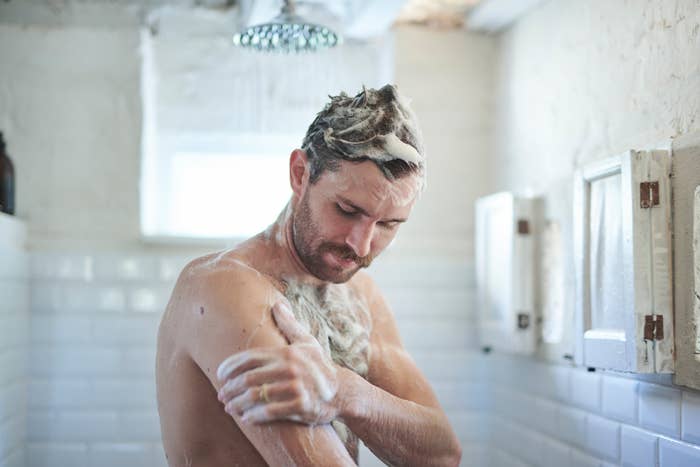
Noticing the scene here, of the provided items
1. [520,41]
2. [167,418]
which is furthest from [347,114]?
[520,41]

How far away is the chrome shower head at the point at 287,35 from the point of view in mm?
2150

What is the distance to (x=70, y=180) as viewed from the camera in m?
2.77

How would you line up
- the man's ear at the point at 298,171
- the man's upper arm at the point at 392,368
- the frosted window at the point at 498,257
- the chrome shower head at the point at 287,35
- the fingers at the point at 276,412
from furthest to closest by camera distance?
the frosted window at the point at 498,257
the chrome shower head at the point at 287,35
the man's upper arm at the point at 392,368
the man's ear at the point at 298,171
the fingers at the point at 276,412

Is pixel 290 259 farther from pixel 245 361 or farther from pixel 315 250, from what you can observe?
pixel 245 361

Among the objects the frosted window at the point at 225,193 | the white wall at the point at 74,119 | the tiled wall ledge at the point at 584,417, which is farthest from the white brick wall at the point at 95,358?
the tiled wall ledge at the point at 584,417

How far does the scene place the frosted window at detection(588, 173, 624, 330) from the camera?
6.15 ft

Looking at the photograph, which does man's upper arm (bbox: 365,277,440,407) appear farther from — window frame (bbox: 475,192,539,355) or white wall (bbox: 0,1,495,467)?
white wall (bbox: 0,1,495,467)

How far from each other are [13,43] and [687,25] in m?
2.16

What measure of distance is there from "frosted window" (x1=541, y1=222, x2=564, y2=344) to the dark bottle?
5.53 ft

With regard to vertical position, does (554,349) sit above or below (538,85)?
below

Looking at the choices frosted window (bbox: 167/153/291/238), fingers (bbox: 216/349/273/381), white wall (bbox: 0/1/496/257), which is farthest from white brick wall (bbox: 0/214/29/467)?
fingers (bbox: 216/349/273/381)

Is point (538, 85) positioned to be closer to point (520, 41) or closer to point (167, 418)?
point (520, 41)

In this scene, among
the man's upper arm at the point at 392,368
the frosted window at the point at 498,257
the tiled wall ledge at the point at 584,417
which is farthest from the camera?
the frosted window at the point at 498,257

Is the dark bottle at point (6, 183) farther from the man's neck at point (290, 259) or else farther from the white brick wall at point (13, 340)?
the man's neck at point (290, 259)
